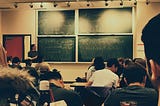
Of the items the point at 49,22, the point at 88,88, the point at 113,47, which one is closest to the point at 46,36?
the point at 49,22

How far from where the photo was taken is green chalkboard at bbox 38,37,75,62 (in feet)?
33.7

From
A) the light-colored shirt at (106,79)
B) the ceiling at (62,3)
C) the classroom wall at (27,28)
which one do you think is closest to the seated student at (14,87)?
the light-colored shirt at (106,79)

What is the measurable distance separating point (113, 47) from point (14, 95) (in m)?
8.92

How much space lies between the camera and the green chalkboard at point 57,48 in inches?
404

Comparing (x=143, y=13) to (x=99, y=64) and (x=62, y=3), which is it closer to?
(x=62, y=3)

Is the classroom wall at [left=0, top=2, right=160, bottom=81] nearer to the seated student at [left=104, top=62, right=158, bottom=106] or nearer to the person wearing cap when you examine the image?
the seated student at [left=104, top=62, right=158, bottom=106]

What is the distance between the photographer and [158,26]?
97 centimetres

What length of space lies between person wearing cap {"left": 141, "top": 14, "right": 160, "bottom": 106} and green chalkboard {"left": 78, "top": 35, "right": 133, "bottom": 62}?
29.2 ft

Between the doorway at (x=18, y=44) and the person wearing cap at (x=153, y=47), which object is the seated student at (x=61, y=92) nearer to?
the person wearing cap at (x=153, y=47)

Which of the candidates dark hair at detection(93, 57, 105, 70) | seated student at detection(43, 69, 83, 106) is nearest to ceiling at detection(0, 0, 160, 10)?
dark hair at detection(93, 57, 105, 70)

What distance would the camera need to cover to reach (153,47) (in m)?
0.96

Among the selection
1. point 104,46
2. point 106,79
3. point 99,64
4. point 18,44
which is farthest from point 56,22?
point 106,79

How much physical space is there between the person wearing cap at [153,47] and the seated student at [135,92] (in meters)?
2.27

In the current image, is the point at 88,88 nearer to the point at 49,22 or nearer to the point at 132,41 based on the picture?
the point at 132,41
